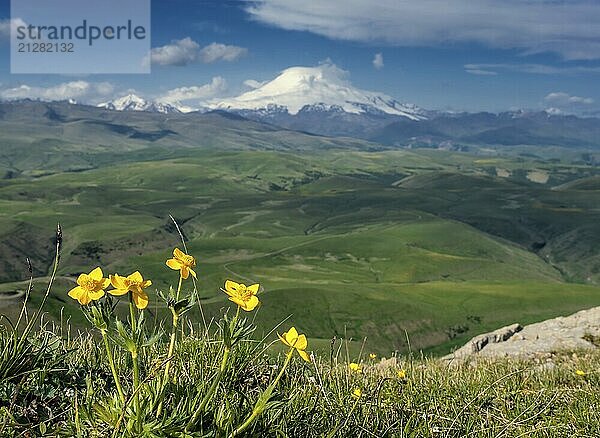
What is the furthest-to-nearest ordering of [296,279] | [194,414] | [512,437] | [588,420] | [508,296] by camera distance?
[296,279] < [508,296] < [588,420] < [512,437] < [194,414]

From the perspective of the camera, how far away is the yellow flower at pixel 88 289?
325 cm

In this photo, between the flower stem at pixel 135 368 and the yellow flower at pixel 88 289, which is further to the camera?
the yellow flower at pixel 88 289

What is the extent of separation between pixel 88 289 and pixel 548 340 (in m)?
14.7

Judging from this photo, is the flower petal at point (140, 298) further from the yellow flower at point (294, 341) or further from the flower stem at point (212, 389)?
the yellow flower at point (294, 341)

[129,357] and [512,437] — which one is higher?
[129,357]

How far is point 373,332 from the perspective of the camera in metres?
126

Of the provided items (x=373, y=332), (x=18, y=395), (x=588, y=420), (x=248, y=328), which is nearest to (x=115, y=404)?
(x=248, y=328)

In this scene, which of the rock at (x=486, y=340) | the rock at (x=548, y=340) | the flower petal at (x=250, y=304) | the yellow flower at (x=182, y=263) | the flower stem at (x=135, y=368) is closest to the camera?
the flower stem at (x=135, y=368)

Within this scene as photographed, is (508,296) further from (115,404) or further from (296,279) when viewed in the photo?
(115,404)

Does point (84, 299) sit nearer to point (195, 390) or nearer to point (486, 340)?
point (195, 390)

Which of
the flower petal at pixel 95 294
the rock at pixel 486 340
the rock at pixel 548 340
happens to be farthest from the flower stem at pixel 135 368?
the rock at pixel 486 340

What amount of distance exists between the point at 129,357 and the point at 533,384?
598cm

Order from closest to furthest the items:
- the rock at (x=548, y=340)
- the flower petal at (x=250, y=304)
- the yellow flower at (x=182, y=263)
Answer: the flower petal at (x=250, y=304) < the yellow flower at (x=182, y=263) < the rock at (x=548, y=340)

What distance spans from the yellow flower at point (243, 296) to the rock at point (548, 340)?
9012 mm
